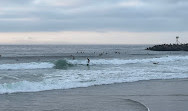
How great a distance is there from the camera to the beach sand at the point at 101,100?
477 inches

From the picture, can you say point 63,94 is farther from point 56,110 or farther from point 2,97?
point 56,110

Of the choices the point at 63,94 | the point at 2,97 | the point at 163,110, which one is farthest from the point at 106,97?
the point at 2,97

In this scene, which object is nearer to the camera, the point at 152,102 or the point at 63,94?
the point at 152,102

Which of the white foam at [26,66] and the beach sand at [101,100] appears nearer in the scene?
the beach sand at [101,100]

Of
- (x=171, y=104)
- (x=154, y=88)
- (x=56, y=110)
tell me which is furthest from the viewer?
(x=154, y=88)

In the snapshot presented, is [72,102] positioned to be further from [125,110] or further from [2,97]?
[2,97]

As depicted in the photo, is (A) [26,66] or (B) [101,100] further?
(A) [26,66]

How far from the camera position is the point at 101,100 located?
13.7 m

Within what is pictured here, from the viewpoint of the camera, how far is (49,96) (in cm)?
1485

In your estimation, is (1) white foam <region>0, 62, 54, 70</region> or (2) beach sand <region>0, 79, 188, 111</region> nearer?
(2) beach sand <region>0, 79, 188, 111</region>

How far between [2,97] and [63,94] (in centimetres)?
277

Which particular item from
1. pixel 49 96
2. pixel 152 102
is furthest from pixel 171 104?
pixel 49 96

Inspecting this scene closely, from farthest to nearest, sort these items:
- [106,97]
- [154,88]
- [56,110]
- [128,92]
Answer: [154,88]
[128,92]
[106,97]
[56,110]

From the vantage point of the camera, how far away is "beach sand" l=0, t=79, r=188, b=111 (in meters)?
12.1
